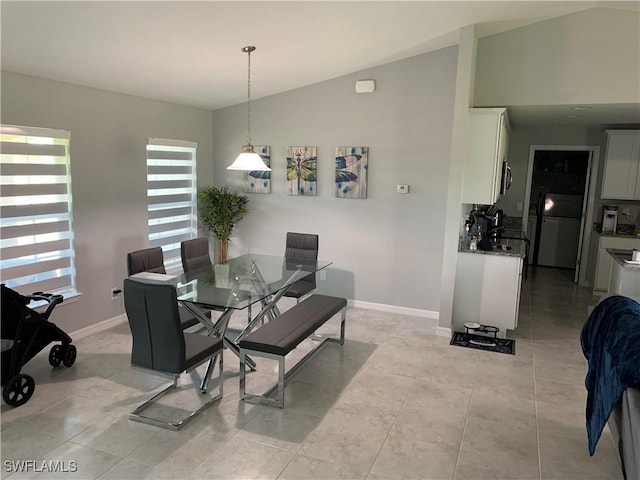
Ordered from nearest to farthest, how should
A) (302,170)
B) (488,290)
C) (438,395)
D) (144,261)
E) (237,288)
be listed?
(438,395)
(237,288)
(144,261)
(488,290)
(302,170)

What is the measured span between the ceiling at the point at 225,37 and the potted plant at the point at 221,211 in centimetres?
125

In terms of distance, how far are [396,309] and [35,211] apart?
3886mm

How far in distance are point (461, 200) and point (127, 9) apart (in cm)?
329

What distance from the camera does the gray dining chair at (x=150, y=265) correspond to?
155 inches

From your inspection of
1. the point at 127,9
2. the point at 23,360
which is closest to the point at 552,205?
the point at 127,9

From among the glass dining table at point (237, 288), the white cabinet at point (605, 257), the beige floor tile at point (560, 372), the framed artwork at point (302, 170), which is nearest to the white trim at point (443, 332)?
the beige floor tile at point (560, 372)

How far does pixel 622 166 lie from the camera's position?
6504 millimetres

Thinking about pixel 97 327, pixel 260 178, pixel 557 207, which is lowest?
pixel 97 327

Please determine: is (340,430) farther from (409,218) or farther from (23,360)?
(409,218)

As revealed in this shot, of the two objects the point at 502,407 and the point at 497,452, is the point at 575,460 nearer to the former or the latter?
the point at 497,452

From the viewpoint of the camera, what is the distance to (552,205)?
833 centimetres

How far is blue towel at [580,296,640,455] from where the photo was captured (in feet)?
7.27

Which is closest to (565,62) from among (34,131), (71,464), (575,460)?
(575,460)

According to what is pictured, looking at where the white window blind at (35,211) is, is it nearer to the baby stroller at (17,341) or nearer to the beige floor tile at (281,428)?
the baby stroller at (17,341)
